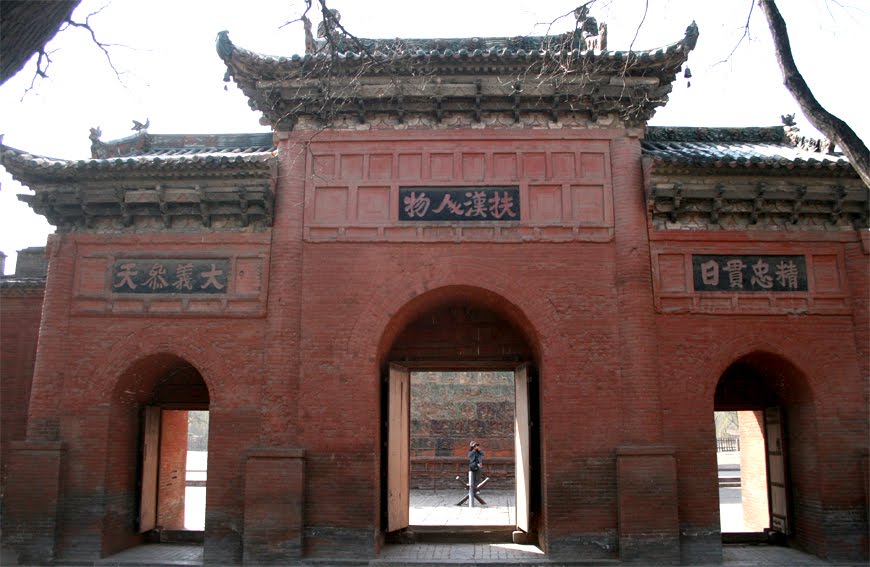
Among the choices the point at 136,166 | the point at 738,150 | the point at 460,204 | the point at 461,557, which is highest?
the point at 738,150

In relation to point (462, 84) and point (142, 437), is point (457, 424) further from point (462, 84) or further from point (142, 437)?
point (462, 84)

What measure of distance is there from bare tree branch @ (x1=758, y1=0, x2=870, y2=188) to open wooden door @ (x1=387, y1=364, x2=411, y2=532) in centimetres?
739

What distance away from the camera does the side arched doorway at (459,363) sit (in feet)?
38.8

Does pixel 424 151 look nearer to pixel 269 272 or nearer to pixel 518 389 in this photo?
pixel 269 272

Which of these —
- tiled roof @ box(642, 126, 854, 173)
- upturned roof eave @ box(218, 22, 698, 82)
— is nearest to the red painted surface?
tiled roof @ box(642, 126, 854, 173)

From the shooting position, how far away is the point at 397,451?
12.4 metres

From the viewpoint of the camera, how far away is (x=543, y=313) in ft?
36.5

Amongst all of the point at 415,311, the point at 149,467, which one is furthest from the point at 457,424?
the point at 149,467

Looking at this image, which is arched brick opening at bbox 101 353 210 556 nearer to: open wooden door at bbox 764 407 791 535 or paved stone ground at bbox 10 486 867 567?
paved stone ground at bbox 10 486 867 567

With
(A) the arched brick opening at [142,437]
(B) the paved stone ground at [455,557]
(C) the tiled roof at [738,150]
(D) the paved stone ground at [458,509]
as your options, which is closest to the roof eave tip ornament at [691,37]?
(C) the tiled roof at [738,150]

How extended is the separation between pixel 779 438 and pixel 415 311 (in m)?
6.32

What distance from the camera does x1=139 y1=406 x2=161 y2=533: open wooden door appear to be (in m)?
12.0

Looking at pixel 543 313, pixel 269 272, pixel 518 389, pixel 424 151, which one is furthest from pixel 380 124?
pixel 518 389

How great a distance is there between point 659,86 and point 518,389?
17.9 ft
